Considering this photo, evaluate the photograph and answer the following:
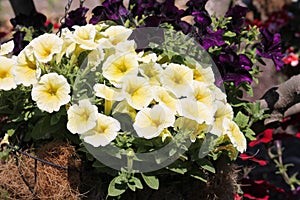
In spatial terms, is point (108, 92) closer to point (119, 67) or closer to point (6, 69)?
point (119, 67)

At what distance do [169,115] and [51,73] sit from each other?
357 mm

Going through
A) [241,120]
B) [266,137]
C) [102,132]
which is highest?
[102,132]

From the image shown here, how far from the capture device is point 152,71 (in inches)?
Result: 66.2

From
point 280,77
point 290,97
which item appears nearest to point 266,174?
point 280,77

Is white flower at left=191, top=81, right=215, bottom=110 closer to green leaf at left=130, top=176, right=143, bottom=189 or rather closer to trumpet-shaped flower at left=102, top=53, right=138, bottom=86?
trumpet-shaped flower at left=102, top=53, right=138, bottom=86

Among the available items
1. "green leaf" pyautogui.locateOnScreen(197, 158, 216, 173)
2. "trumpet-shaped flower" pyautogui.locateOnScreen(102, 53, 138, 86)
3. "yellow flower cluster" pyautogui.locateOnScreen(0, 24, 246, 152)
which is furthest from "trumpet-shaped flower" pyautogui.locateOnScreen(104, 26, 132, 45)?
"green leaf" pyautogui.locateOnScreen(197, 158, 216, 173)

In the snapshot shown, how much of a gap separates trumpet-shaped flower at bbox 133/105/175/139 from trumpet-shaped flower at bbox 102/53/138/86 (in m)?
0.12

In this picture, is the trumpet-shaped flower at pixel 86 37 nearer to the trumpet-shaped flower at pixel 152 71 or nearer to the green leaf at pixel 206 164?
the trumpet-shaped flower at pixel 152 71

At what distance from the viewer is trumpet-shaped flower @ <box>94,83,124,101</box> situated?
161 centimetres

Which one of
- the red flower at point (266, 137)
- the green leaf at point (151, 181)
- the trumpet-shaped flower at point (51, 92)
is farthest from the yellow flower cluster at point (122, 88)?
the red flower at point (266, 137)

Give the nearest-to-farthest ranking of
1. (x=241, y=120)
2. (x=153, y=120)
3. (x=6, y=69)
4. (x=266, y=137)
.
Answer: (x=153, y=120) < (x=6, y=69) < (x=241, y=120) < (x=266, y=137)

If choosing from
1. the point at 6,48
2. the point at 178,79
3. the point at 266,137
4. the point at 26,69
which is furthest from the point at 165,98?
the point at 266,137

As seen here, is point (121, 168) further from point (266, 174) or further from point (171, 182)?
point (266, 174)

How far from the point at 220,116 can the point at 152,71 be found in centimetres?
23
